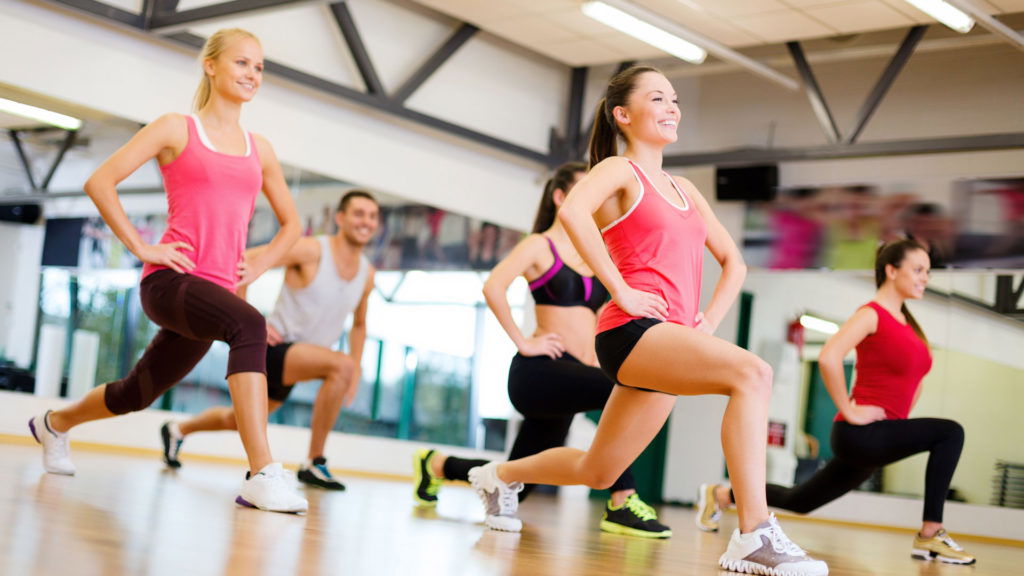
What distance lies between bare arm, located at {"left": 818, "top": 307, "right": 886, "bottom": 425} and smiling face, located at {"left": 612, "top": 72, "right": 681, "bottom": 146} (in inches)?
74.1

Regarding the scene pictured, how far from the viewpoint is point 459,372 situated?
884cm

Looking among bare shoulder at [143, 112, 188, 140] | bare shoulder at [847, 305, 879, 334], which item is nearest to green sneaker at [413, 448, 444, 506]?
bare shoulder at [143, 112, 188, 140]

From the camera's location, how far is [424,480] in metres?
4.65

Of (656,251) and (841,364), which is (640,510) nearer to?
(841,364)

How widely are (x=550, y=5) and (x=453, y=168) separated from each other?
1.72 m

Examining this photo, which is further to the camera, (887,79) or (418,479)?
(887,79)

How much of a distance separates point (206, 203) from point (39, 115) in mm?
3098

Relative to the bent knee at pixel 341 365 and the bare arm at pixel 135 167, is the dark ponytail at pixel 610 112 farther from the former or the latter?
the bent knee at pixel 341 365

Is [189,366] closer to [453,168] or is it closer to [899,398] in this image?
[899,398]

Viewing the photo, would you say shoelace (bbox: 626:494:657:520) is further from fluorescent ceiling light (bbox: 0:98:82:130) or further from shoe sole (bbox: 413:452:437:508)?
fluorescent ceiling light (bbox: 0:98:82:130)

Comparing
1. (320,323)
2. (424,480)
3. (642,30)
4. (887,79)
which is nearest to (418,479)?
(424,480)

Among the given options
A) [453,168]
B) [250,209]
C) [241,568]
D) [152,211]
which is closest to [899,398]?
[250,209]

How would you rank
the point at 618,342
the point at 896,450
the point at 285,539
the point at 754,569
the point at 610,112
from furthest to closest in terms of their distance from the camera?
the point at 896,450 → the point at 610,112 → the point at 618,342 → the point at 754,569 → the point at 285,539

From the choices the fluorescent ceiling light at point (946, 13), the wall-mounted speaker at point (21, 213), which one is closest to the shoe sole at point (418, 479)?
the wall-mounted speaker at point (21, 213)
